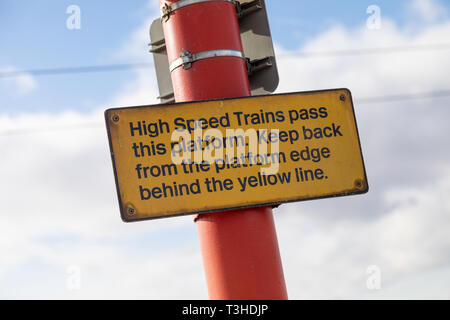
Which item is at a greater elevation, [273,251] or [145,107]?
[145,107]

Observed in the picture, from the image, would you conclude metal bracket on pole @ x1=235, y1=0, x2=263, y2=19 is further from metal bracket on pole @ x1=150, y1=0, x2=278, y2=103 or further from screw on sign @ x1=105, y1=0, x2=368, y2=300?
screw on sign @ x1=105, y1=0, x2=368, y2=300

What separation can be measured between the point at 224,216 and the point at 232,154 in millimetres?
397

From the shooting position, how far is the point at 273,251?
4.49m

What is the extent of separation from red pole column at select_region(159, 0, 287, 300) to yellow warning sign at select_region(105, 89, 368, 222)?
0.22 metres

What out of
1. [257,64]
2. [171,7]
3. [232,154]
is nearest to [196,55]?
[171,7]

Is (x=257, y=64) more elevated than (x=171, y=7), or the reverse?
(x=171, y=7)

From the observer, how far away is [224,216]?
14.6 ft

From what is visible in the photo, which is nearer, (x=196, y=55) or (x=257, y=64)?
(x=196, y=55)

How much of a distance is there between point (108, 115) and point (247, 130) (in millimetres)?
845

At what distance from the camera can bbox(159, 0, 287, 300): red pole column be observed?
439 centimetres

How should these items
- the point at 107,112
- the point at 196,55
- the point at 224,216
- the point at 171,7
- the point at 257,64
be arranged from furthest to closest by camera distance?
1. the point at 257,64
2. the point at 171,7
3. the point at 196,55
4. the point at 224,216
5. the point at 107,112

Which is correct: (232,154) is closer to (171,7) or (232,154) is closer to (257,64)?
(257,64)

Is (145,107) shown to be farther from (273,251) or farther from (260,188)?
(273,251)
